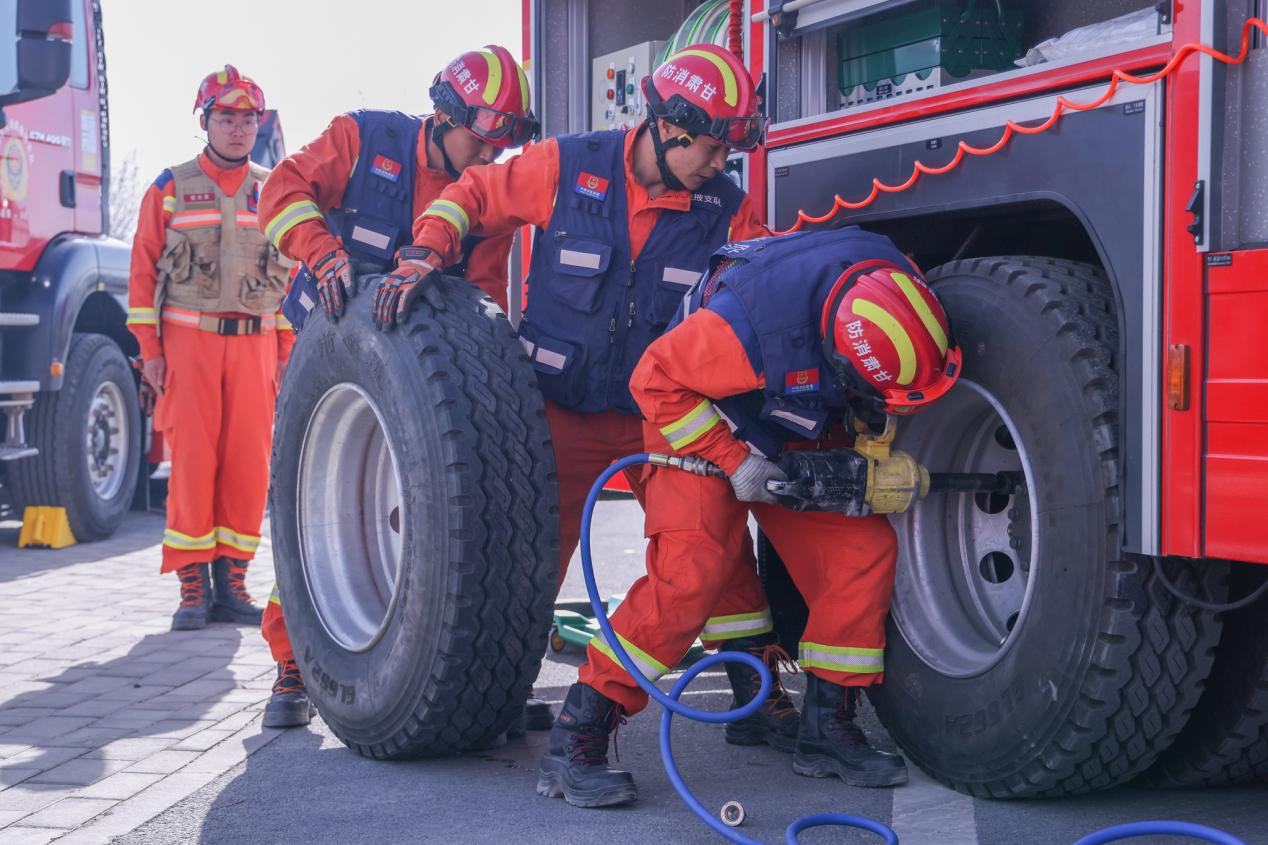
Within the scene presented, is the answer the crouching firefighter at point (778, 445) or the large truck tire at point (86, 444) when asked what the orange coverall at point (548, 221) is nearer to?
the crouching firefighter at point (778, 445)

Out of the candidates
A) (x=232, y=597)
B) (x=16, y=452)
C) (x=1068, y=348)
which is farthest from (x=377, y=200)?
(x=16, y=452)

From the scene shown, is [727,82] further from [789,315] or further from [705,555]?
[705,555]

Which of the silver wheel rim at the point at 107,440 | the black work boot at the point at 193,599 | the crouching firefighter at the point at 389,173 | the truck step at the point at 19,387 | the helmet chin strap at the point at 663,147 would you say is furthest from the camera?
the silver wheel rim at the point at 107,440

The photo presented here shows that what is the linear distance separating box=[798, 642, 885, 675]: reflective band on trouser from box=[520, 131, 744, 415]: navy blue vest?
35.3 inches

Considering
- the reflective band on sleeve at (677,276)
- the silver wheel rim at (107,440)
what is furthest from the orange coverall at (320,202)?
the silver wheel rim at (107,440)

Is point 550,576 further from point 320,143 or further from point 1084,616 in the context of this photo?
point 320,143

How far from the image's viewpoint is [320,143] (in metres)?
4.61

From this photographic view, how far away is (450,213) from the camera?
161 inches

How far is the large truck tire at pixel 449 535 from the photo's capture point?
3.60 meters

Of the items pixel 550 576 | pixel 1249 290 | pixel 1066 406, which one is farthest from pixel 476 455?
pixel 1249 290

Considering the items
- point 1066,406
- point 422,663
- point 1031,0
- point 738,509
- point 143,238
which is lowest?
point 422,663

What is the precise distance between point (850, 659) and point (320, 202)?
7.18 feet

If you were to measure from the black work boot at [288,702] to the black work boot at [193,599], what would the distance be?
1.42 metres

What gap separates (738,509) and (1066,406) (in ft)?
2.91
